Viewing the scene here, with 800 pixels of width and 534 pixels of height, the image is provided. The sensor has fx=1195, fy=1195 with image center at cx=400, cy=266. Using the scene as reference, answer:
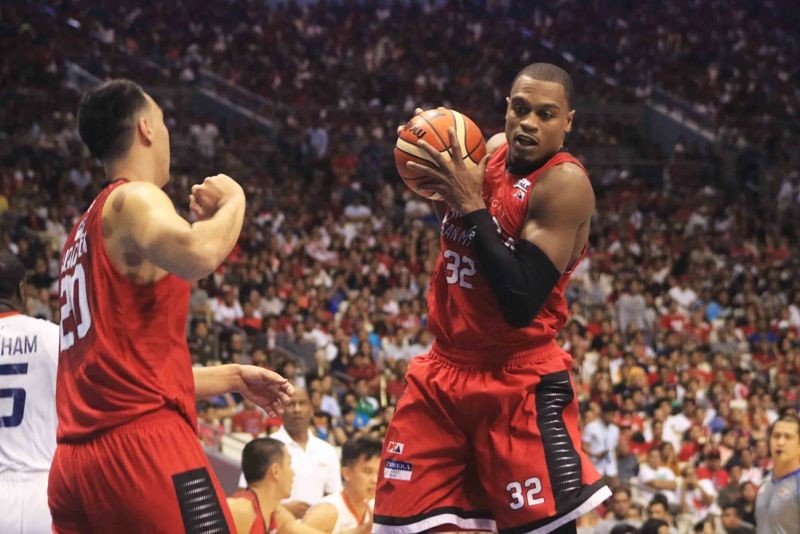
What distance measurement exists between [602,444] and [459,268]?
761cm

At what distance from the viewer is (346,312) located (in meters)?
14.3

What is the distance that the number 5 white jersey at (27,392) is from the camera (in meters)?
4.66

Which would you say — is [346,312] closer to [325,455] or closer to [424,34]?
[325,455]

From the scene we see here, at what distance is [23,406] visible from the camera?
472 cm

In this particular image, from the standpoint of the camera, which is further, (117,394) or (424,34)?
(424,34)

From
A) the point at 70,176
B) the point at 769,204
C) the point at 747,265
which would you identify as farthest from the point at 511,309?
the point at 769,204

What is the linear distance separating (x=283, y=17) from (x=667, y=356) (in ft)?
47.8

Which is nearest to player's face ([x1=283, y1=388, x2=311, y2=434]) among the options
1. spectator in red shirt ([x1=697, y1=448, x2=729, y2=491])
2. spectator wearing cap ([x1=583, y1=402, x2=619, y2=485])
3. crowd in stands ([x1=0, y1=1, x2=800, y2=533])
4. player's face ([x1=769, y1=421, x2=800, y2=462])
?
crowd in stands ([x1=0, y1=1, x2=800, y2=533])

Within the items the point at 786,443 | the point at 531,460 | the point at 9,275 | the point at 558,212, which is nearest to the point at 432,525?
the point at 531,460

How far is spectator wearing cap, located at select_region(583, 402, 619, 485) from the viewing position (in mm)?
11500

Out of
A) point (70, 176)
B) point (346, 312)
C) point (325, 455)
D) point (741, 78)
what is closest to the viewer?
point (325, 455)

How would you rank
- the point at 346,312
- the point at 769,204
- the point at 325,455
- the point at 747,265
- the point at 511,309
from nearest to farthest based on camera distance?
the point at 511,309 → the point at 325,455 → the point at 346,312 → the point at 747,265 → the point at 769,204

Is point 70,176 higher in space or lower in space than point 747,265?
higher

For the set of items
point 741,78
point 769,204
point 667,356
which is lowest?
point 667,356
